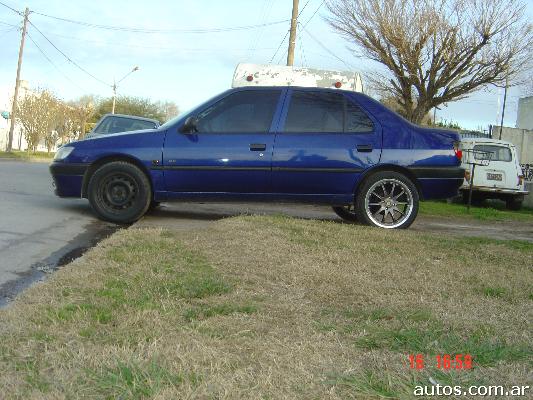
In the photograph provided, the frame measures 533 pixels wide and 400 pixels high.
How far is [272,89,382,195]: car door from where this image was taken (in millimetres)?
7402

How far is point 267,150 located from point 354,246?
2078 millimetres

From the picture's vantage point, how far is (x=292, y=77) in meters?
11.2

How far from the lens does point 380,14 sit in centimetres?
1742

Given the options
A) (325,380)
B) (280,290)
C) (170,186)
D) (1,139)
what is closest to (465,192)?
(170,186)

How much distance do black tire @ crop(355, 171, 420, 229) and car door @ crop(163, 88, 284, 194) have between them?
1.12 meters

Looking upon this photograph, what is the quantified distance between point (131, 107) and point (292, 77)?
52.5 meters

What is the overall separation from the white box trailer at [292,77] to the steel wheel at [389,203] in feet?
11.9

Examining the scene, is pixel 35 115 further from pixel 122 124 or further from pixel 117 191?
pixel 117 191

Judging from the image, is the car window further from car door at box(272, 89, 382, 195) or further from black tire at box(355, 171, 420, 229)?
car door at box(272, 89, 382, 195)

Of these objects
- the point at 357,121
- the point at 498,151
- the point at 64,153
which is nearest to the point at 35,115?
the point at 498,151

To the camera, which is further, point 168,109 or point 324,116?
point 168,109
